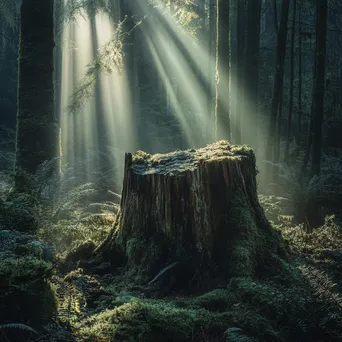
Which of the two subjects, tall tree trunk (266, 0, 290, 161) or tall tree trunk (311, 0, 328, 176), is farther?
tall tree trunk (266, 0, 290, 161)

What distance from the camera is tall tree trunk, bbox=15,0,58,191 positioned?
796cm

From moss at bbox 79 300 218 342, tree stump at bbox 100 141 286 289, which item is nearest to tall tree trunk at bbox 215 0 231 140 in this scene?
tree stump at bbox 100 141 286 289

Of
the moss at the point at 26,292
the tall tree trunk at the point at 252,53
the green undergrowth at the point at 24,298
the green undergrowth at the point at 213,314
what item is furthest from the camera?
the tall tree trunk at the point at 252,53

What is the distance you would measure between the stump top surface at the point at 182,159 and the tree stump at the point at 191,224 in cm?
1

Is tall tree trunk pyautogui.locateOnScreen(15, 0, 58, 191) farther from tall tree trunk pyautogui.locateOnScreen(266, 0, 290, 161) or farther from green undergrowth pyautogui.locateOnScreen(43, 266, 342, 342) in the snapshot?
tall tree trunk pyautogui.locateOnScreen(266, 0, 290, 161)

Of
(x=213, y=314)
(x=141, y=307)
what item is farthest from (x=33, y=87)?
(x=213, y=314)

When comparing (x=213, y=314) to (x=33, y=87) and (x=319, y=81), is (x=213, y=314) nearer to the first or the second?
(x=33, y=87)

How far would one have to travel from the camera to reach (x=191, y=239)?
184 inches

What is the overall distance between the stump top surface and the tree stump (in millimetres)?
13

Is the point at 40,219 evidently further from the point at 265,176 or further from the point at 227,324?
the point at 265,176

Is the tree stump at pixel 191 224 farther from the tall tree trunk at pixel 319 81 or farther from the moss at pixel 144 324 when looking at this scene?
the tall tree trunk at pixel 319 81

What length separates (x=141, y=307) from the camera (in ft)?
11.1

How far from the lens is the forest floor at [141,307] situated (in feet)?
10.2

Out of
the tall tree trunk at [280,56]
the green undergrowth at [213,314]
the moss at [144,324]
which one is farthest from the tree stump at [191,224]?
the tall tree trunk at [280,56]
